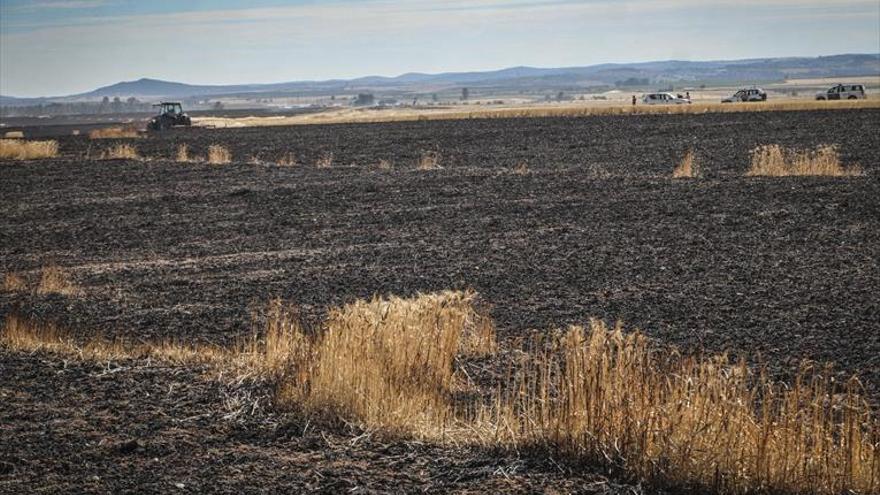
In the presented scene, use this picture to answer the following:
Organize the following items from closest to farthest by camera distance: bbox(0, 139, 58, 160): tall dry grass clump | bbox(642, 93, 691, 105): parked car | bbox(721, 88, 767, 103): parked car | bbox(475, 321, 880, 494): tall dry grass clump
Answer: bbox(475, 321, 880, 494): tall dry grass clump
bbox(0, 139, 58, 160): tall dry grass clump
bbox(642, 93, 691, 105): parked car
bbox(721, 88, 767, 103): parked car

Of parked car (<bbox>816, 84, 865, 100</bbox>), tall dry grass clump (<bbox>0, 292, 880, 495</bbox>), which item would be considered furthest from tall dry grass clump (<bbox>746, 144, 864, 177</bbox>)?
parked car (<bbox>816, 84, 865, 100</bbox>)

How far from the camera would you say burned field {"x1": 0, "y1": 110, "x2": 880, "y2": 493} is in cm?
682

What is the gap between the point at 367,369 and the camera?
8.09 metres

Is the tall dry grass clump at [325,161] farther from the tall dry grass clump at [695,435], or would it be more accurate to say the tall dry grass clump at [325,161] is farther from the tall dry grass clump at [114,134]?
the tall dry grass clump at [695,435]

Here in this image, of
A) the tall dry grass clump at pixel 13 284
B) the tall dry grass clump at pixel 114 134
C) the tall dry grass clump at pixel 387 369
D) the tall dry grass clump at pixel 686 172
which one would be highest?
the tall dry grass clump at pixel 387 369

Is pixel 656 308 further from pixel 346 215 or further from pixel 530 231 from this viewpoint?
pixel 346 215

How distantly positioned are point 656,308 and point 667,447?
5.98 metres

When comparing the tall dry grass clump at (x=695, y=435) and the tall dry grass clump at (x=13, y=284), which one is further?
the tall dry grass clump at (x=13, y=284)

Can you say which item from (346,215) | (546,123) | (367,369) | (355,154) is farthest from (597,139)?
(367,369)

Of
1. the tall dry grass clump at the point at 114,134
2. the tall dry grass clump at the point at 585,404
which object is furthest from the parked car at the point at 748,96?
the tall dry grass clump at the point at 585,404

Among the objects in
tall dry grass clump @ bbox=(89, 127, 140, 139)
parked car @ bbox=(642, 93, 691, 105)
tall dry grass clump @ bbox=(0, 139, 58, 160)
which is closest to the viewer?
tall dry grass clump @ bbox=(0, 139, 58, 160)

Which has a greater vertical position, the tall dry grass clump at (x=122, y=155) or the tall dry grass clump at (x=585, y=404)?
the tall dry grass clump at (x=585, y=404)

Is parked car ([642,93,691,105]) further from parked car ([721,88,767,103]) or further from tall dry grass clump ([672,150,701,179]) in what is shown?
tall dry grass clump ([672,150,701,179])

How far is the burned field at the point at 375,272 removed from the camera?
22.4 feet
